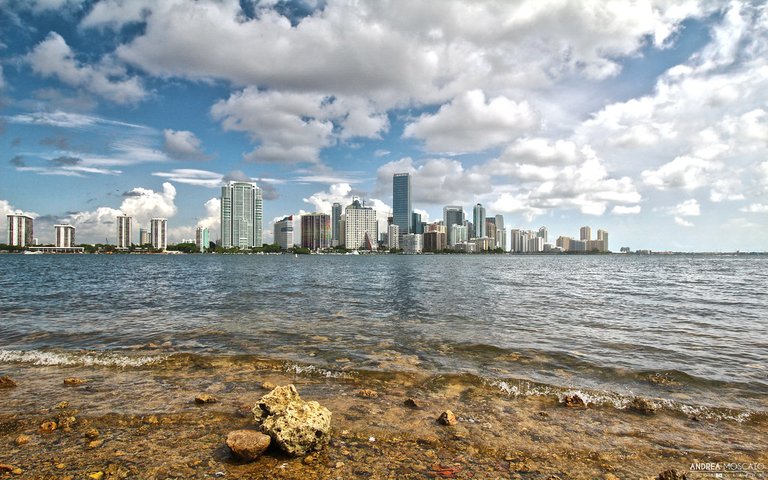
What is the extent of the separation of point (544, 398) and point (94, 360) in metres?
17.2

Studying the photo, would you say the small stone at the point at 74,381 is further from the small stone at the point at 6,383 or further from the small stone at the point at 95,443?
the small stone at the point at 95,443

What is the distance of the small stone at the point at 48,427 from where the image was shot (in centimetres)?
907

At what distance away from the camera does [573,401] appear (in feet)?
38.4

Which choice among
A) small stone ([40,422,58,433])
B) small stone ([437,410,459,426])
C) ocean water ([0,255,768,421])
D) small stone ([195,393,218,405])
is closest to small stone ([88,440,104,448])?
small stone ([40,422,58,433])

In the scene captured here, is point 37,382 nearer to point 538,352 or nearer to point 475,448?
point 475,448

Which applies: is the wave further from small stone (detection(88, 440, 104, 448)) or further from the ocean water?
small stone (detection(88, 440, 104, 448))

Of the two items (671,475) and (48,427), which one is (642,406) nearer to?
(671,475)

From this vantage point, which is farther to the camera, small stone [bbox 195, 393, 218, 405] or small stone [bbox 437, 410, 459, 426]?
small stone [bbox 195, 393, 218, 405]

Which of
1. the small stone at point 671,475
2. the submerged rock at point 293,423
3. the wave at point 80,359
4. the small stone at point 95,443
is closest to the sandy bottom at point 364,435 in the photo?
the small stone at point 95,443

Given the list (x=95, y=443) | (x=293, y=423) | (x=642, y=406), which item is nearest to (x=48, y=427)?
(x=95, y=443)

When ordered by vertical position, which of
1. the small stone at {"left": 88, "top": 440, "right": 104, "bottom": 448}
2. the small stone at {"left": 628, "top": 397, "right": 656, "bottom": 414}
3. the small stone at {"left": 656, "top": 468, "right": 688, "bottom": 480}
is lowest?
the small stone at {"left": 628, "top": 397, "right": 656, "bottom": 414}

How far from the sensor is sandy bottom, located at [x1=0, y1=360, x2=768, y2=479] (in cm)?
768

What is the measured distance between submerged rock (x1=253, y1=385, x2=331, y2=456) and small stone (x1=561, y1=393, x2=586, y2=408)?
24.3 ft

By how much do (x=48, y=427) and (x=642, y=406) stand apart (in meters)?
15.6
